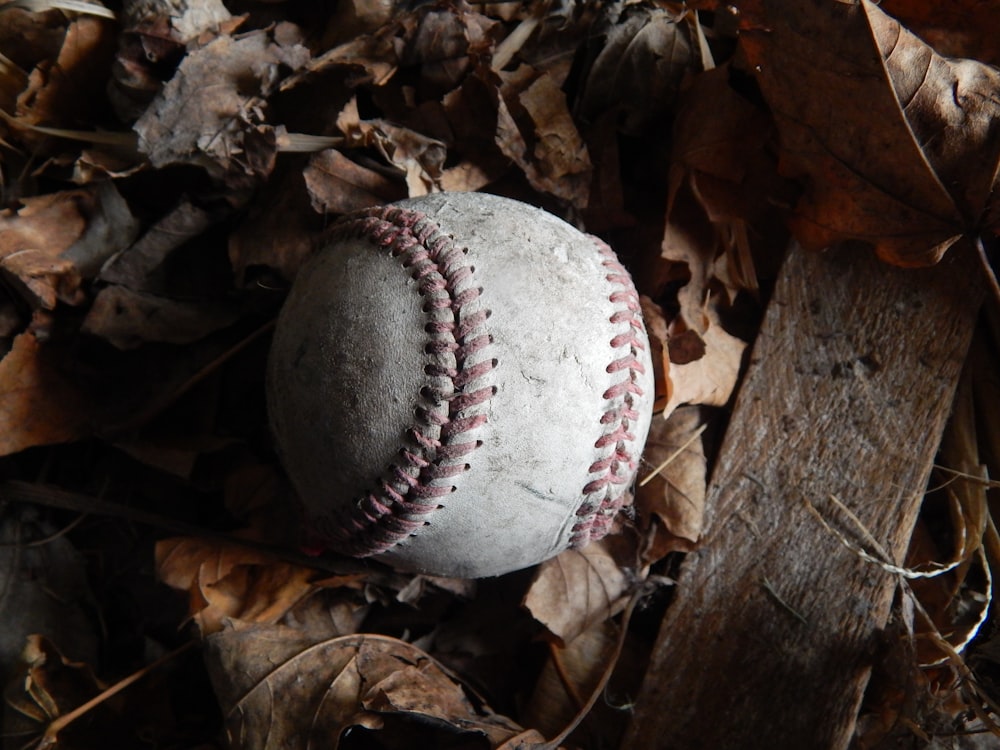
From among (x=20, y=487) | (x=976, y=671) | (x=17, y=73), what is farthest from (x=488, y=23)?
(x=976, y=671)

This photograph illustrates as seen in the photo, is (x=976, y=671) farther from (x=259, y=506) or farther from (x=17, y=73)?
(x=17, y=73)

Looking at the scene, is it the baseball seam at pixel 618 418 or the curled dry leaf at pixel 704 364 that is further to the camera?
the curled dry leaf at pixel 704 364

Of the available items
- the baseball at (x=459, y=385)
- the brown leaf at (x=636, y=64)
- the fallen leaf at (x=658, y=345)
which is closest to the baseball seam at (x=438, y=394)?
the baseball at (x=459, y=385)

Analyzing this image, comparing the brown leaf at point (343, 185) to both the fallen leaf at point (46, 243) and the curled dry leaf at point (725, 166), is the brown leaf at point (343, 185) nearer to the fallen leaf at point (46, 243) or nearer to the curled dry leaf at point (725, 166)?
the fallen leaf at point (46, 243)

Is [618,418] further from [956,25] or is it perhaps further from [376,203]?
[956,25]

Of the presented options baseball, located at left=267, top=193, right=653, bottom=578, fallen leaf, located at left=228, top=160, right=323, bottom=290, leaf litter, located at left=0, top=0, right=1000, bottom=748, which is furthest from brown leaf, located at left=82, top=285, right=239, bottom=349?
baseball, located at left=267, top=193, right=653, bottom=578

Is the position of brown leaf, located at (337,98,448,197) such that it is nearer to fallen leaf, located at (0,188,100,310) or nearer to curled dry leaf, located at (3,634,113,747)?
fallen leaf, located at (0,188,100,310)

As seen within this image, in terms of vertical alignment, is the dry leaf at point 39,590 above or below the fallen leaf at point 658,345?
below

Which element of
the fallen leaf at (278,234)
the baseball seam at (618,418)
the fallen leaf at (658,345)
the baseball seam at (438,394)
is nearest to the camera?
the baseball seam at (438,394)
